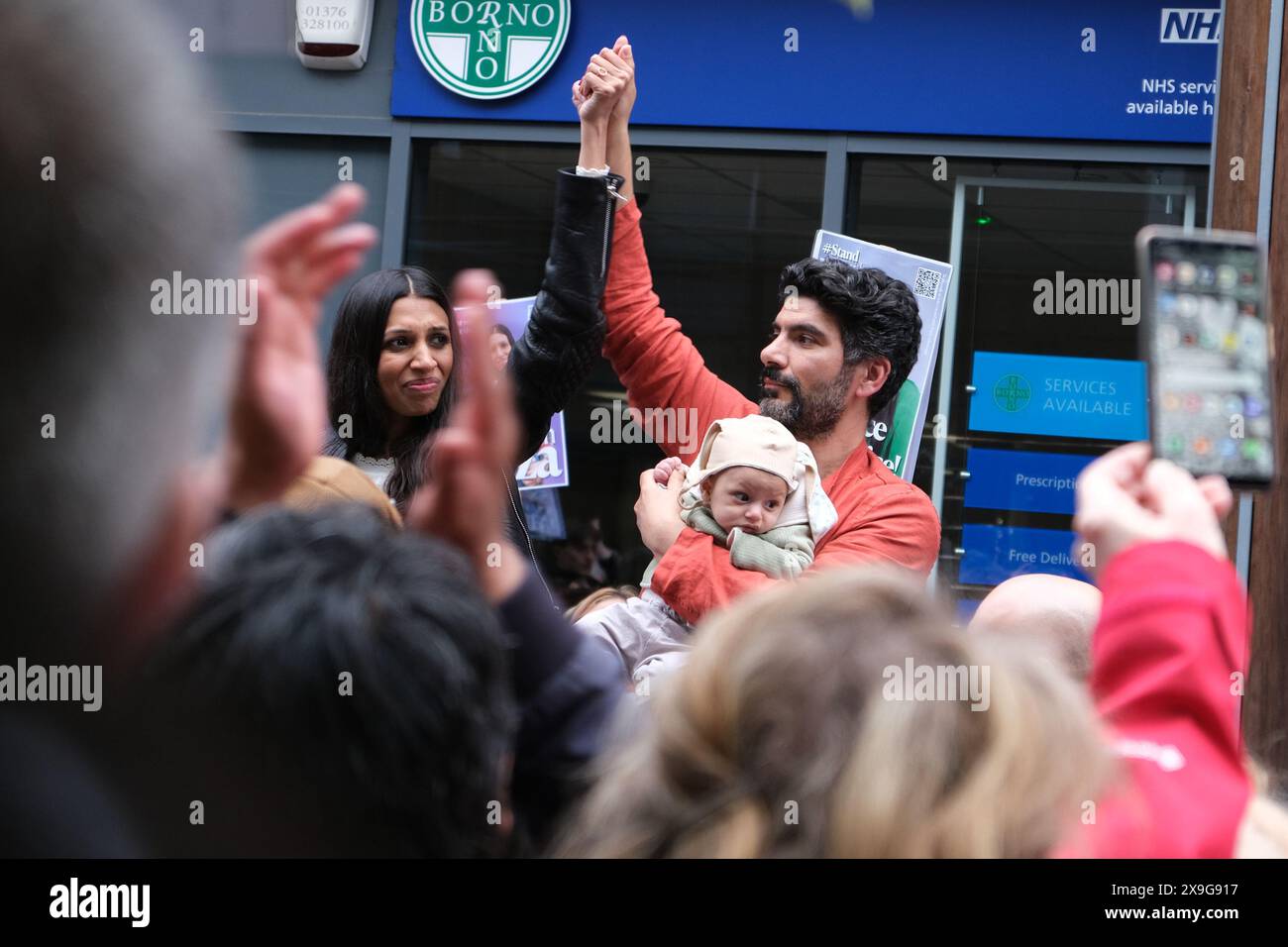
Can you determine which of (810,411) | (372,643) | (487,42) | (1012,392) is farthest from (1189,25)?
(372,643)

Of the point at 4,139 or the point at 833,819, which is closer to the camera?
the point at 4,139

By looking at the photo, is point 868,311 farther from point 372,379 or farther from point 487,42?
point 487,42

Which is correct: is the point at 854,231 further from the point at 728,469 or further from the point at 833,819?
the point at 833,819

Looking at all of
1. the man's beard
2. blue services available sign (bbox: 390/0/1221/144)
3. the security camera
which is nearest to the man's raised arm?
the man's beard

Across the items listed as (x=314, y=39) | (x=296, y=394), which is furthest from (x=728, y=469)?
(x=314, y=39)

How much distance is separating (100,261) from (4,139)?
6 centimetres

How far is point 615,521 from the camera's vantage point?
6.36m

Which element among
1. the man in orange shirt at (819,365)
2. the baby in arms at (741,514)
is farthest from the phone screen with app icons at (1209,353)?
the man in orange shirt at (819,365)

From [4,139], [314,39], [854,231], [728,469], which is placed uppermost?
[314,39]

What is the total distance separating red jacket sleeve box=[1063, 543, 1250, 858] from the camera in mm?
1123

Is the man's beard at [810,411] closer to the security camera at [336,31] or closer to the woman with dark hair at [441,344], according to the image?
the woman with dark hair at [441,344]

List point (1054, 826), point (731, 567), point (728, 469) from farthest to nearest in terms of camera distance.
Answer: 1. point (728, 469)
2. point (731, 567)
3. point (1054, 826)
